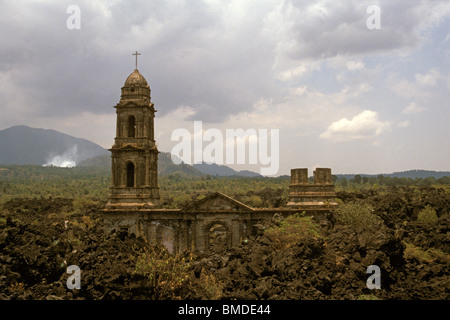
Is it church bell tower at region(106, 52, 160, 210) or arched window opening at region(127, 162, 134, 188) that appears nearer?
church bell tower at region(106, 52, 160, 210)

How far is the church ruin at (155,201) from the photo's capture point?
2877cm

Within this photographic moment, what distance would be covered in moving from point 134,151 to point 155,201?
3.69 meters

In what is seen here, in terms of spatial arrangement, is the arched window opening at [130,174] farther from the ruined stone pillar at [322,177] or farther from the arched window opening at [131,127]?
the ruined stone pillar at [322,177]

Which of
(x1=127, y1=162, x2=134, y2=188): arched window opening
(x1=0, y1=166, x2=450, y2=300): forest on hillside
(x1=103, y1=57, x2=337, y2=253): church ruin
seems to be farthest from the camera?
(x1=127, y1=162, x2=134, y2=188): arched window opening

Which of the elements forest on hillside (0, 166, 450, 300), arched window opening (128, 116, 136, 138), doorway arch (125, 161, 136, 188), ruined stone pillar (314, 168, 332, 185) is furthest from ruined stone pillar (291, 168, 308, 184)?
arched window opening (128, 116, 136, 138)

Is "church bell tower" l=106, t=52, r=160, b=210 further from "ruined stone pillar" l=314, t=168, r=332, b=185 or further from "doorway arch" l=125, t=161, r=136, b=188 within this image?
"ruined stone pillar" l=314, t=168, r=332, b=185

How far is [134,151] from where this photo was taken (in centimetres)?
3067

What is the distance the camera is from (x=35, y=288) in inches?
761

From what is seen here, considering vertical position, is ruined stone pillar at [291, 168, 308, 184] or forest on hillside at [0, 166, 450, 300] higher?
ruined stone pillar at [291, 168, 308, 184]

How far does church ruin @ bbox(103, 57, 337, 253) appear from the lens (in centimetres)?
2877
